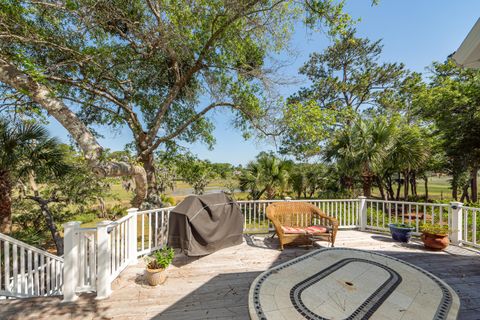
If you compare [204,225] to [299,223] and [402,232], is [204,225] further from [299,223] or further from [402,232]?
[402,232]

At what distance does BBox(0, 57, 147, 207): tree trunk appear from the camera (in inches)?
146

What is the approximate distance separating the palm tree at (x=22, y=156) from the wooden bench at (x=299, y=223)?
5.35 metres

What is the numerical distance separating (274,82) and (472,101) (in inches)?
374

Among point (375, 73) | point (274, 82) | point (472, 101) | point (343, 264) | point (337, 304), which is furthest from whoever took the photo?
point (375, 73)

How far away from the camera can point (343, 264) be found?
2.48m

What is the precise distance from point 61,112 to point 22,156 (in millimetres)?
1668

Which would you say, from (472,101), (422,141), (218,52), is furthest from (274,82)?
(472,101)

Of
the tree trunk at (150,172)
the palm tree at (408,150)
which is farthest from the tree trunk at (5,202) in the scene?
the palm tree at (408,150)

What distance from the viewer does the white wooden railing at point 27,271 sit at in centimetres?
279

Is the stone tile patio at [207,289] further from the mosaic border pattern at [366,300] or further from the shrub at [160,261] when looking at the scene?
the mosaic border pattern at [366,300]

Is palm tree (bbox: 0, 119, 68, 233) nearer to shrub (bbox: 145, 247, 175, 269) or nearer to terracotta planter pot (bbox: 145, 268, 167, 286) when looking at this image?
shrub (bbox: 145, 247, 175, 269)

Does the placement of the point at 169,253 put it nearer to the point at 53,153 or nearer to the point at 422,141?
the point at 53,153

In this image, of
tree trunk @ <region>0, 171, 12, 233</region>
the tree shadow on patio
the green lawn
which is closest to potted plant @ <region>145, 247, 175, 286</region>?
the tree shadow on patio

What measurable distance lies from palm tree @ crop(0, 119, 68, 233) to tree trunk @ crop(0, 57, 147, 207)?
1.02m
